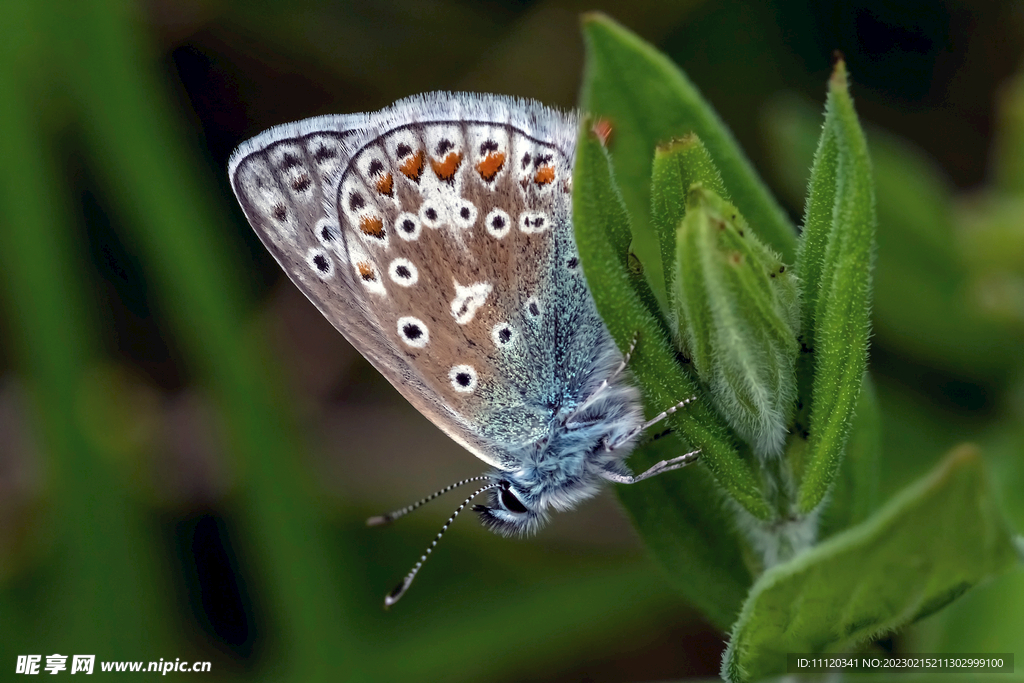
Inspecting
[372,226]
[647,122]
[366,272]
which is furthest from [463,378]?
[647,122]

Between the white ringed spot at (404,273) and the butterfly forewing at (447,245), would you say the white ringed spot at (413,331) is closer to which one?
the butterfly forewing at (447,245)

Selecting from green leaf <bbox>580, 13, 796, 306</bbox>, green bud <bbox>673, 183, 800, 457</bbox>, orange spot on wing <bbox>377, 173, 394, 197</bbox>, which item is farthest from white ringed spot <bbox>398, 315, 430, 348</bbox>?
green bud <bbox>673, 183, 800, 457</bbox>

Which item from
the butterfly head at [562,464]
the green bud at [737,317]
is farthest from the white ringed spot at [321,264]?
the green bud at [737,317]

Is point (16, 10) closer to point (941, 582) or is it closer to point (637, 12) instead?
point (637, 12)

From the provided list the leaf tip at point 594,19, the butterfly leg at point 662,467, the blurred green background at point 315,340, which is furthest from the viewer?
the blurred green background at point 315,340

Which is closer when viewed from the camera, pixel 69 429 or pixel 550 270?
pixel 550 270

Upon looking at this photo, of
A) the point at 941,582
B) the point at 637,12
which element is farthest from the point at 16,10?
the point at 941,582

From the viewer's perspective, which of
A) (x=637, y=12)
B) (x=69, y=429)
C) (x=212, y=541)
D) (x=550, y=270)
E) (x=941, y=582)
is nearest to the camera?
(x=941, y=582)
